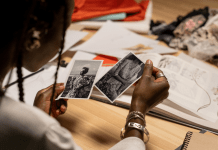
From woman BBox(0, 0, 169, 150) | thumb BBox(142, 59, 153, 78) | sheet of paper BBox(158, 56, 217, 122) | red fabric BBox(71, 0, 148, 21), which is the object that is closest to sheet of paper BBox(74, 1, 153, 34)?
red fabric BBox(71, 0, 148, 21)

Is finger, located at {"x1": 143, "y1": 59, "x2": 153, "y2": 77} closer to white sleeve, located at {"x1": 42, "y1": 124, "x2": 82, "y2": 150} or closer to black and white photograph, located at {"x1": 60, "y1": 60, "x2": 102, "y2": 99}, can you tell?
black and white photograph, located at {"x1": 60, "y1": 60, "x2": 102, "y2": 99}

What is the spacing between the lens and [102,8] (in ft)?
4.06

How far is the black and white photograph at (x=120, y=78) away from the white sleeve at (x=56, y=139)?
316 millimetres

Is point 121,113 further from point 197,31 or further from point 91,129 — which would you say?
point 197,31

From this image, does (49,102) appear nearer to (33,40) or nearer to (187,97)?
(33,40)

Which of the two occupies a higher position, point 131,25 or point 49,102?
point 131,25

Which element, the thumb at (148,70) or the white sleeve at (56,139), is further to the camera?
the thumb at (148,70)

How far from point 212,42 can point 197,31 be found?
0.33 feet

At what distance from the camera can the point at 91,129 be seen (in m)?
0.60

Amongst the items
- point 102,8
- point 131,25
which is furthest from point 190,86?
point 102,8

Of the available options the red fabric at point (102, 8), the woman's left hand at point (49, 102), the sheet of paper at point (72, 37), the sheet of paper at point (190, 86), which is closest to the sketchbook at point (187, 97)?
the sheet of paper at point (190, 86)

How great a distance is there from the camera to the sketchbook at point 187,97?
61cm

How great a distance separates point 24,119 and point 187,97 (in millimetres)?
502

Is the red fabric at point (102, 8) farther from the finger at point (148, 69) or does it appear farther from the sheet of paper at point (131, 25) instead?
the finger at point (148, 69)
